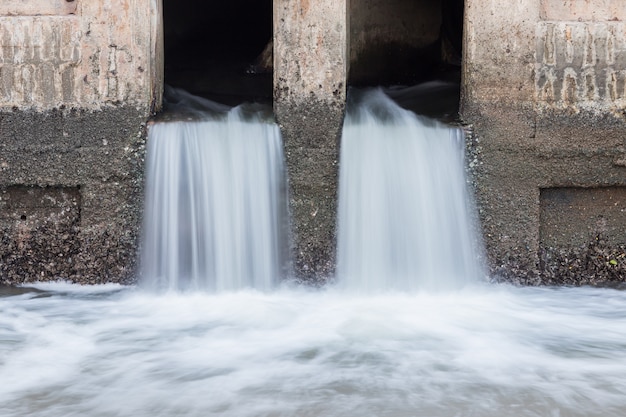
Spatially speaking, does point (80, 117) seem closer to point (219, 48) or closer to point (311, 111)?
point (311, 111)

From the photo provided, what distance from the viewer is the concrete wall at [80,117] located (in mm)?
5188

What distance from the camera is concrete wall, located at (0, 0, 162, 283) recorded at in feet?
17.0

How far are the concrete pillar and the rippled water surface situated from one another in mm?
313

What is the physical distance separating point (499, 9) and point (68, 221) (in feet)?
9.50

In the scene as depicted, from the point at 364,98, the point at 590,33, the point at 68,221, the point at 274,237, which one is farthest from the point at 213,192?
the point at 590,33

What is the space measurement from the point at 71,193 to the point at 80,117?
47 centimetres

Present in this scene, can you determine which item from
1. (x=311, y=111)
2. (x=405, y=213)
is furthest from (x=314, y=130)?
(x=405, y=213)

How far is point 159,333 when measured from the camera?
15.3ft

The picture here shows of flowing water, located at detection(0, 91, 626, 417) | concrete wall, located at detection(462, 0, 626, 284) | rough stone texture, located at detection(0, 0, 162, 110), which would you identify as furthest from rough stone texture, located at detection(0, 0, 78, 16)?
concrete wall, located at detection(462, 0, 626, 284)

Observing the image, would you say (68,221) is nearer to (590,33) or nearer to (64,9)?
(64,9)

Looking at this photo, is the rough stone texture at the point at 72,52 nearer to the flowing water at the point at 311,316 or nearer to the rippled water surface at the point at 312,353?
the flowing water at the point at 311,316

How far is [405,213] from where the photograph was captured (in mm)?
5387

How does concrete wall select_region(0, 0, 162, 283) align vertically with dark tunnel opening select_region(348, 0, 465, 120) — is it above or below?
below

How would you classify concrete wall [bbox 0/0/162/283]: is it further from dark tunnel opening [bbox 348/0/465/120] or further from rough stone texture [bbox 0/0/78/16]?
dark tunnel opening [bbox 348/0/465/120]
